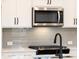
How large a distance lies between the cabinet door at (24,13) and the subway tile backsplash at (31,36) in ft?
1.21

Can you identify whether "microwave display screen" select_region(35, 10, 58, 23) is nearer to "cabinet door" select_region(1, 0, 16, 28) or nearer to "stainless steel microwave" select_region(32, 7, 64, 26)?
"stainless steel microwave" select_region(32, 7, 64, 26)

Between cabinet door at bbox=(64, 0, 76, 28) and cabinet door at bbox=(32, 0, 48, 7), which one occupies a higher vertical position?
cabinet door at bbox=(32, 0, 48, 7)

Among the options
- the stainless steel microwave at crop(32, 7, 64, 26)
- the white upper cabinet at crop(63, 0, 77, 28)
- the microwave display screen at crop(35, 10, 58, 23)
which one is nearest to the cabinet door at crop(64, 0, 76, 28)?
the white upper cabinet at crop(63, 0, 77, 28)

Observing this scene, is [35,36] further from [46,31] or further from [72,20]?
[72,20]

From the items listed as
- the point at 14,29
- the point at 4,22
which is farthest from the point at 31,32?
the point at 4,22

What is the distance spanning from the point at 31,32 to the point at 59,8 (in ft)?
3.31

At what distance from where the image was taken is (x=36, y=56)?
449cm

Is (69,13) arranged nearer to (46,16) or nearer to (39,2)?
(46,16)

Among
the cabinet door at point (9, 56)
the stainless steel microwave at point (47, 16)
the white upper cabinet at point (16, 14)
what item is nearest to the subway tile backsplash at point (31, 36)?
the white upper cabinet at point (16, 14)

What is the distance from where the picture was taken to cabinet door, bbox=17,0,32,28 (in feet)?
15.5

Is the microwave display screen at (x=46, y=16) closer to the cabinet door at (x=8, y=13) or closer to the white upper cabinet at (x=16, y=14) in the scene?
the white upper cabinet at (x=16, y=14)

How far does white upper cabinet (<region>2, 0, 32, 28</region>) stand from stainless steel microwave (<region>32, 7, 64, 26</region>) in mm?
161

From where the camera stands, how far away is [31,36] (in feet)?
16.8

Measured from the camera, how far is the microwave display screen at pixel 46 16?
4730 mm
